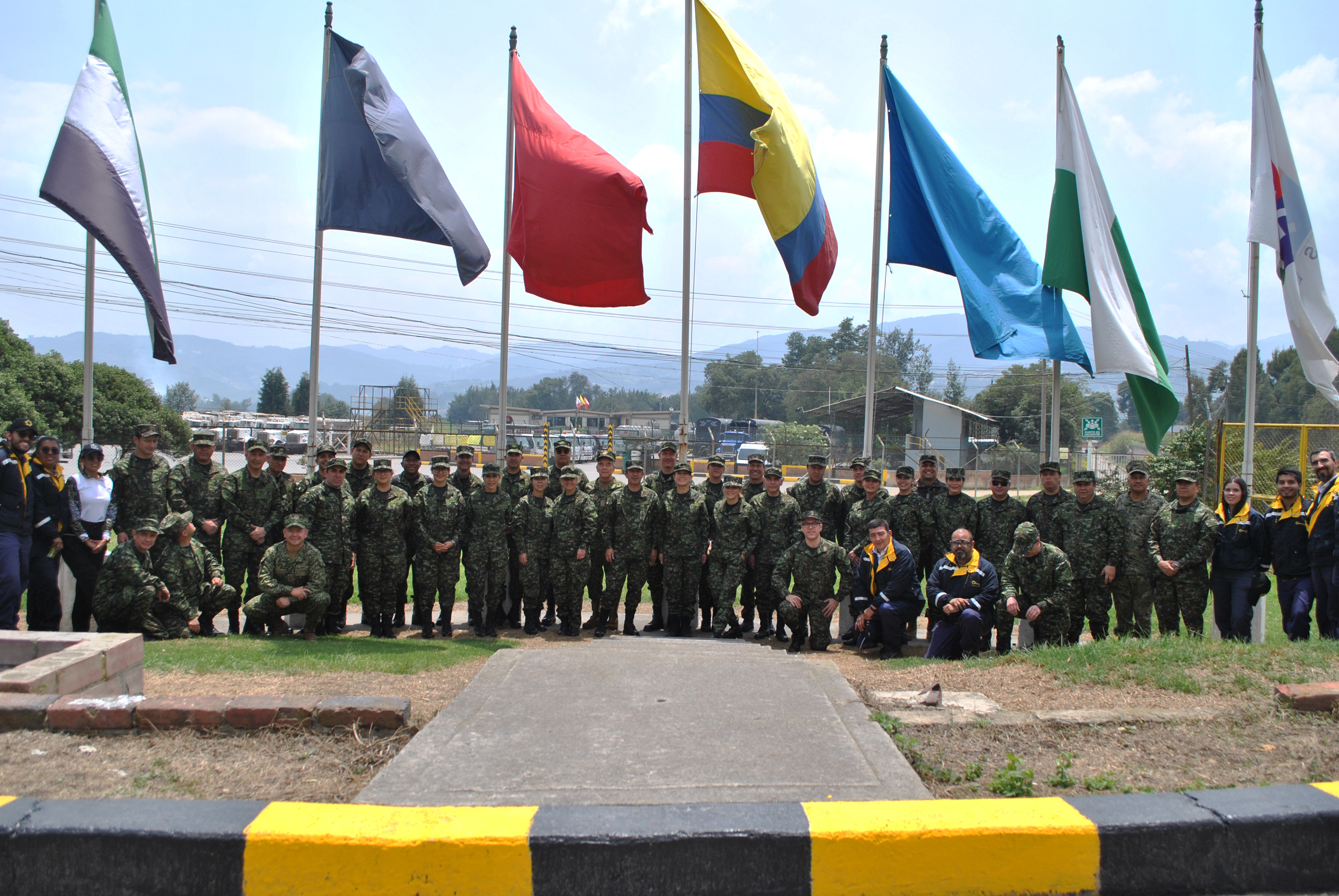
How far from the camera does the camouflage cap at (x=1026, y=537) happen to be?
23.4 ft

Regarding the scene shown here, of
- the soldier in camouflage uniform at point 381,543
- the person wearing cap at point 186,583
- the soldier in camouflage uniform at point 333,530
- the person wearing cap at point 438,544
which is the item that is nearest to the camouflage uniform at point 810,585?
the person wearing cap at point 438,544

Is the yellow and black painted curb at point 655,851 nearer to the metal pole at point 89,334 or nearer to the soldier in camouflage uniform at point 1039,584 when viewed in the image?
the soldier in camouflage uniform at point 1039,584

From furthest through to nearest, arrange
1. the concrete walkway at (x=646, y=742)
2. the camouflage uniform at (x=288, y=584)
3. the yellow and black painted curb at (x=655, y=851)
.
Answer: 1. the camouflage uniform at (x=288, y=584)
2. the concrete walkway at (x=646, y=742)
3. the yellow and black painted curb at (x=655, y=851)

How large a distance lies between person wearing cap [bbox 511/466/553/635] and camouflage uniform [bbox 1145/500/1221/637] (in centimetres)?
554

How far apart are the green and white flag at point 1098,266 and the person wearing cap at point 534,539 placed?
5.56 metres

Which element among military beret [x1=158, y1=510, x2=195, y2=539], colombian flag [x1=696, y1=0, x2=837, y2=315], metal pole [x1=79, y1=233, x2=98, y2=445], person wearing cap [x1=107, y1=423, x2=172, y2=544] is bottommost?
military beret [x1=158, y1=510, x2=195, y2=539]

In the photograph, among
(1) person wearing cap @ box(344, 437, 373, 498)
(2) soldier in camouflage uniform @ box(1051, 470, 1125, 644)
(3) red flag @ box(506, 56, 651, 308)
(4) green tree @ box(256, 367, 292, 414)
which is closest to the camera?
(2) soldier in camouflage uniform @ box(1051, 470, 1125, 644)

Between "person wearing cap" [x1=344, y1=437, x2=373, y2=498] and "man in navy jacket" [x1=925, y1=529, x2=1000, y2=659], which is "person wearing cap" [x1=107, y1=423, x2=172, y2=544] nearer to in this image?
"person wearing cap" [x1=344, y1=437, x2=373, y2=498]

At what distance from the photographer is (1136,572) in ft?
Answer: 24.4

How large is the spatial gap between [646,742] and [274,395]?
10749 centimetres

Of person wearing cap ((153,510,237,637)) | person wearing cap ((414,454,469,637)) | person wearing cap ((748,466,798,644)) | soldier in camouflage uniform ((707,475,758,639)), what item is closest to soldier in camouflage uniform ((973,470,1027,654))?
person wearing cap ((748,466,798,644))

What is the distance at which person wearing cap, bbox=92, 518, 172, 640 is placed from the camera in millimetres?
6867

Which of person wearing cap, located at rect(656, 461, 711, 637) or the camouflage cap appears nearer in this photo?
the camouflage cap

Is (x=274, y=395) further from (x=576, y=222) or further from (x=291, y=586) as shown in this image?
(x=291, y=586)
